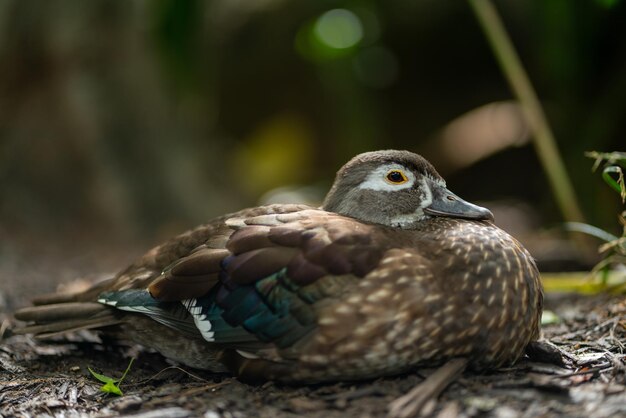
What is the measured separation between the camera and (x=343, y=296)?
2402 mm

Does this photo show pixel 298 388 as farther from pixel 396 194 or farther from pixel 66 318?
pixel 66 318

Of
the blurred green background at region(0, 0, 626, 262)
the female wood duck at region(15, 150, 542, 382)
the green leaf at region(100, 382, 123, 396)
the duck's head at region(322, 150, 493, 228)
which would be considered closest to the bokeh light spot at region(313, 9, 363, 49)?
the blurred green background at region(0, 0, 626, 262)

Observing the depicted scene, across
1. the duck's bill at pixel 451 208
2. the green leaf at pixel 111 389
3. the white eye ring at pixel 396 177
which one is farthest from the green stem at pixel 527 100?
Result: the green leaf at pixel 111 389

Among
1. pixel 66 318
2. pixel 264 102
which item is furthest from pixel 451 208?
pixel 264 102

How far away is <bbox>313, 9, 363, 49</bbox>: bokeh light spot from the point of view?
6262 millimetres

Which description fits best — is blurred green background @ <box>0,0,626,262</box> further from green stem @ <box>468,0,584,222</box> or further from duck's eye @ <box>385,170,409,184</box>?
duck's eye @ <box>385,170,409,184</box>

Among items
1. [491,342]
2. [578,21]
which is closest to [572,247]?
[578,21]

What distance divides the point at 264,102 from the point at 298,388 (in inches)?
273

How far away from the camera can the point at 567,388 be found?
233 cm

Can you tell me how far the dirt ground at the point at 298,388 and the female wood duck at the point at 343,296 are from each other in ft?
0.23

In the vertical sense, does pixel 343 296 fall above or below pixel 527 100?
below

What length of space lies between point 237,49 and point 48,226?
3.32m

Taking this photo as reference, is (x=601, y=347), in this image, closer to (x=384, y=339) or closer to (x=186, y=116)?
(x=384, y=339)

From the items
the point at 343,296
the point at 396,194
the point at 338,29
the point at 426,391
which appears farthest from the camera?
the point at 338,29
